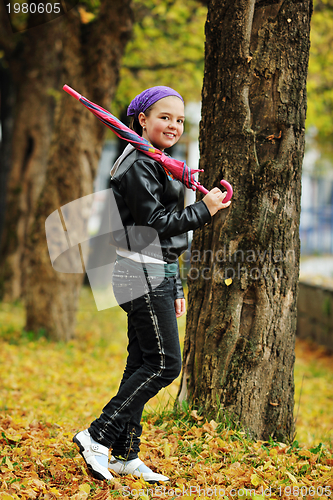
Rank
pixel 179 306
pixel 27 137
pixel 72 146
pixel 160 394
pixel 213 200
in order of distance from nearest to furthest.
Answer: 1. pixel 213 200
2. pixel 179 306
3. pixel 160 394
4. pixel 72 146
5. pixel 27 137

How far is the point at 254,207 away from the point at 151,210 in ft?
2.82

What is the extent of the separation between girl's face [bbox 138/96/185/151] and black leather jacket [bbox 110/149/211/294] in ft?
0.49

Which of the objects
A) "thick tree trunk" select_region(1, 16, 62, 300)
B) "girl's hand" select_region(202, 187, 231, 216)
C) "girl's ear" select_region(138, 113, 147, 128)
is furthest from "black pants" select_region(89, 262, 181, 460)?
"thick tree trunk" select_region(1, 16, 62, 300)

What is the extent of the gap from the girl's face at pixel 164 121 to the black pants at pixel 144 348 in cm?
72

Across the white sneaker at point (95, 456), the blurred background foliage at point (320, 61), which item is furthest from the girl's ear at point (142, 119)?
the blurred background foliage at point (320, 61)

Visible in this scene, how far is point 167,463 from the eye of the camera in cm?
274

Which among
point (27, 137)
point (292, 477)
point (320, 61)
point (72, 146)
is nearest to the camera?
point (292, 477)

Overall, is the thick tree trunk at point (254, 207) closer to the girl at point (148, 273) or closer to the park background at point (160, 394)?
the park background at point (160, 394)

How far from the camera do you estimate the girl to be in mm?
2464

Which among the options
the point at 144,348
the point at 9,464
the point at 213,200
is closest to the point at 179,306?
the point at 144,348

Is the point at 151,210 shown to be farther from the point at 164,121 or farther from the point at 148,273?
the point at 164,121

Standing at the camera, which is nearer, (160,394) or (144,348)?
(144,348)

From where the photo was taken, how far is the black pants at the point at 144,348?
2506 millimetres

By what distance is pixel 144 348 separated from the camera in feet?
8.40
